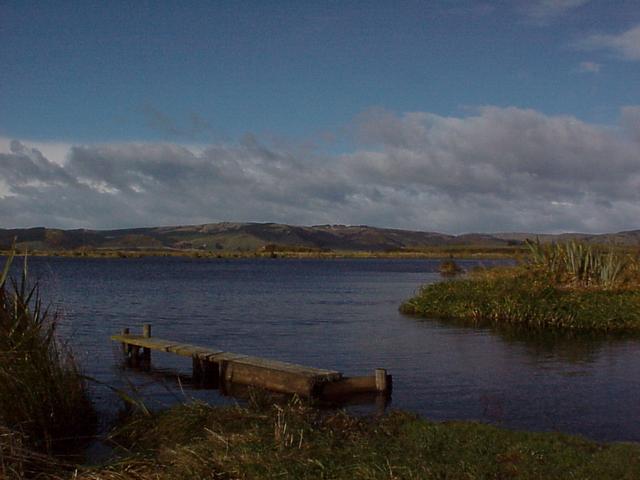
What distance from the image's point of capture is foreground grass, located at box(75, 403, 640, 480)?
868 cm

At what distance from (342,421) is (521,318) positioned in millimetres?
19936

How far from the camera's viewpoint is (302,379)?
51.8ft

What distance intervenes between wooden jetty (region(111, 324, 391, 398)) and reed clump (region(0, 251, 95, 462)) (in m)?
5.08

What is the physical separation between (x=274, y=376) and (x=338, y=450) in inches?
281

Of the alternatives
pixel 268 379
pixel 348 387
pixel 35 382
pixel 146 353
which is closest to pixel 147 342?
pixel 146 353

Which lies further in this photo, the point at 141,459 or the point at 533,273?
the point at 533,273

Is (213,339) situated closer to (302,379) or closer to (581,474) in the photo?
(302,379)

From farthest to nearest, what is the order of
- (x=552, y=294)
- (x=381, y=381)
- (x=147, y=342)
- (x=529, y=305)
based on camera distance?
(x=552, y=294)
(x=529, y=305)
(x=147, y=342)
(x=381, y=381)

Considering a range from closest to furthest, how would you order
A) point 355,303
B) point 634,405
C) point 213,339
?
1. point 634,405
2. point 213,339
3. point 355,303

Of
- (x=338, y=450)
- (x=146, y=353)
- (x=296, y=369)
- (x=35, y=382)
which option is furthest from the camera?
(x=146, y=353)

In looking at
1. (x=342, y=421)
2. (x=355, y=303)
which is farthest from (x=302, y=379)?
(x=355, y=303)

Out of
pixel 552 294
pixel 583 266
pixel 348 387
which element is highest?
pixel 583 266

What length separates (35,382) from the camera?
10914mm

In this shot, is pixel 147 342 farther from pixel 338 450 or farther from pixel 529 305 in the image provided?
pixel 529 305
